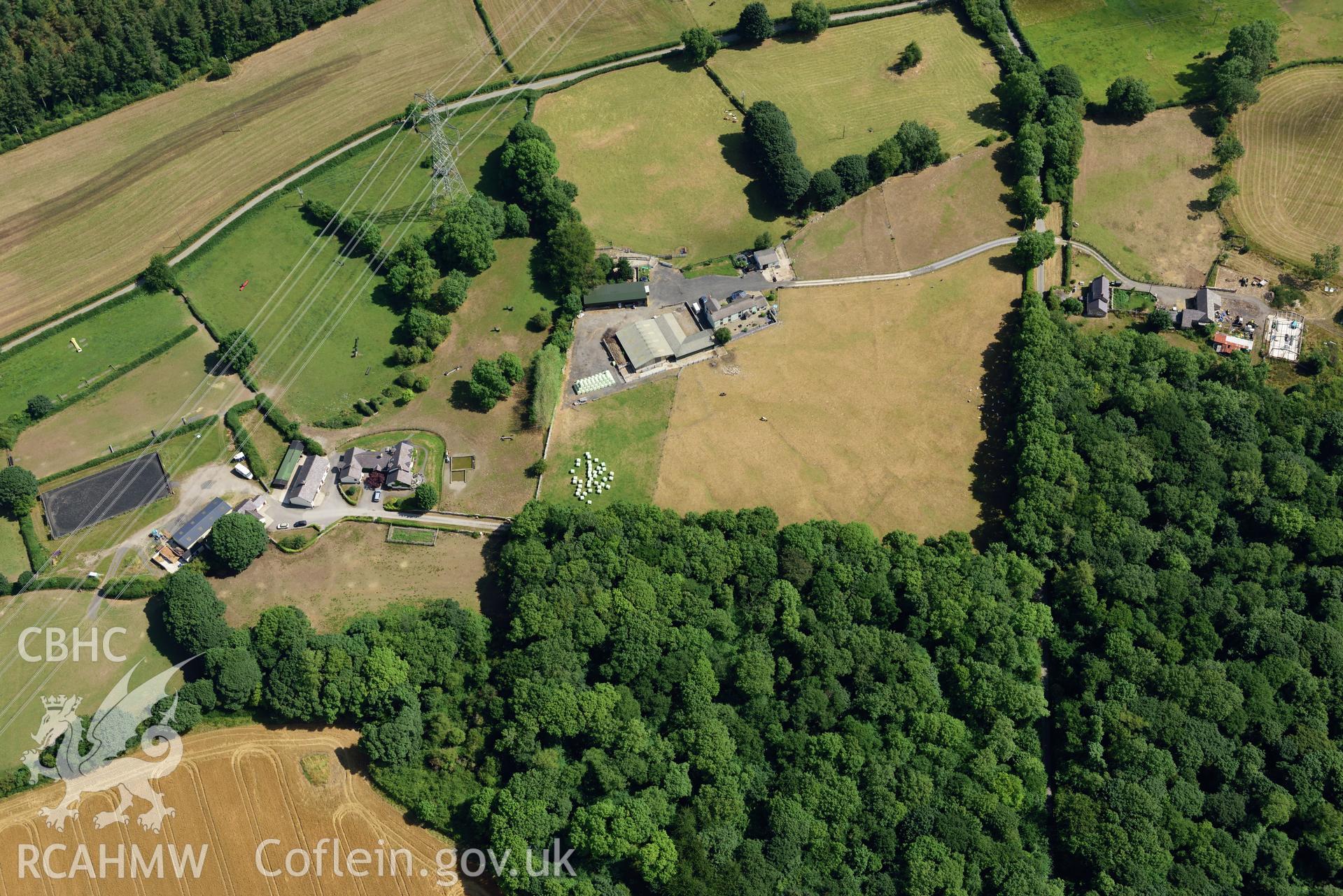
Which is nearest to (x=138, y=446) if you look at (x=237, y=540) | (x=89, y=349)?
(x=89, y=349)

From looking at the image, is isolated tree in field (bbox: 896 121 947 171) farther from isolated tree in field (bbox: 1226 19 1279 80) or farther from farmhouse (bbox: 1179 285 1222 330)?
isolated tree in field (bbox: 1226 19 1279 80)

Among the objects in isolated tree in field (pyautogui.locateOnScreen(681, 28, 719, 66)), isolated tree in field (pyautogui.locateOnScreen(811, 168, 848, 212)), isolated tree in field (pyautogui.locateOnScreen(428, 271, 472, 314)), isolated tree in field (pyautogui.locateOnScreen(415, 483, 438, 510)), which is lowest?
isolated tree in field (pyautogui.locateOnScreen(415, 483, 438, 510))

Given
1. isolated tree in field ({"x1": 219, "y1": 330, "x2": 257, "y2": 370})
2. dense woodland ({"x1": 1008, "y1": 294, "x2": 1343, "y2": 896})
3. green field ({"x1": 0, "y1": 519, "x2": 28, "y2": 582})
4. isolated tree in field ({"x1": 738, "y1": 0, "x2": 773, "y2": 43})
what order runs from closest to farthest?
dense woodland ({"x1": 1008, "y1": 294, "x2": 1343, "y2": 896}) < green field ({"x1": 0, "y1": 519, "x2": 28, "y2": 582}) < isolated tree in field ({"x1": 219, "y1": 330, "x2": 257, "y2": 370}) < isolated tree in field ({"x1": 738, "y1": 0, "x2": 773, "y2": 43})

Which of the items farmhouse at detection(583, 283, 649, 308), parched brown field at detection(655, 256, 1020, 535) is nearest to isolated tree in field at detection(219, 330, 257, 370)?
farmhouse at detection(583, 283, 649, 308)

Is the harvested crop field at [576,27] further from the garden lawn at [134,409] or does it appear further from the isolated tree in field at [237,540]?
the isolated tree in field at [237,540]

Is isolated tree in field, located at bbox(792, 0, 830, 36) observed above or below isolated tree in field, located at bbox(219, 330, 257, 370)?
above

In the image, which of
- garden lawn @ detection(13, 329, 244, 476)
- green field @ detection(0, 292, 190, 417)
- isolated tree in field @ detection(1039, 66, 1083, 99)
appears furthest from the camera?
isolated tree in field @ detection(1039, 66, 1083, 99)

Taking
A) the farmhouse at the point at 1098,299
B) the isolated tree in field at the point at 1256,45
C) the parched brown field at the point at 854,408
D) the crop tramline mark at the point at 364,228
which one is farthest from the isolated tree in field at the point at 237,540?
the isolated tree in field at the point at 1256,45

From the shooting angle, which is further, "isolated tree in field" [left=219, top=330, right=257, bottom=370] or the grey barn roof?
"isolated tree in field" [left=219, top=330, right=257, bottom=370]

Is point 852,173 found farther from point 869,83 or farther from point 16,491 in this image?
point 16,491
